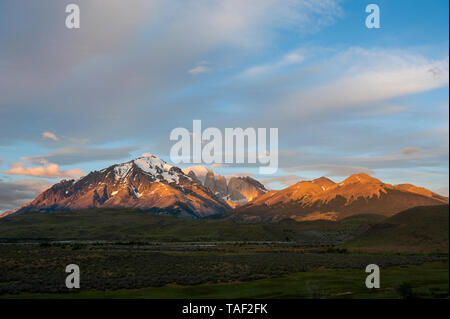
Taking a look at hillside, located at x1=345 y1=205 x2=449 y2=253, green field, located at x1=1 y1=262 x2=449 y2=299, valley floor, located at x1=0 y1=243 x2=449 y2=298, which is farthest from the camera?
hillside, located at x1=345 y1=205 x2=449 y2=253

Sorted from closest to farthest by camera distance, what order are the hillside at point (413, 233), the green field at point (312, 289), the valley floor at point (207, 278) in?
the green field at point (312, 289) → the valley floor at point (207, 278) → the hillside at point (413, 233)

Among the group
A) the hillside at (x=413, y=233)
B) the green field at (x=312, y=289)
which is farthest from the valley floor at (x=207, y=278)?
the hillside at (x=413, y=233)

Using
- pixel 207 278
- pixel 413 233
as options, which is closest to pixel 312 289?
pixel 207 278

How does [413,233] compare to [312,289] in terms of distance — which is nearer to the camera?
[312,289]

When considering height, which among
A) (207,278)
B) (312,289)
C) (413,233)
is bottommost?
(207,278)

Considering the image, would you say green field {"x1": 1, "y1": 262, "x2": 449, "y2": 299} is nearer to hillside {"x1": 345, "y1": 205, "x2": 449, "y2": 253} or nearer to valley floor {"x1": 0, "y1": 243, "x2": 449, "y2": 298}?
valley floor {"x1": 0, "y1": 243, "x2": 449, "y2": 298}

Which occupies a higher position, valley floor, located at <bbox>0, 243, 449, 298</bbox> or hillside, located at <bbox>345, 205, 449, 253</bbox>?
hillside, located at <bbox>345, 205, 449, 253</bbox>

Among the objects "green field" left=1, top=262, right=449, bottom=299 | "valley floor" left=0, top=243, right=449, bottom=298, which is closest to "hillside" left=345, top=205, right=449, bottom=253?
"valley floor" left=0, top=243, right=449, bottom=298

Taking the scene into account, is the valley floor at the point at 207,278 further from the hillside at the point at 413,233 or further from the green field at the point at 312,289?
the hillside at the point at 413,233

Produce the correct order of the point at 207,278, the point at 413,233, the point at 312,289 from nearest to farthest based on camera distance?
the point at 312,289
the point at 207,278
the point at 413,233

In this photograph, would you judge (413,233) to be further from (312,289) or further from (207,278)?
(312,289)

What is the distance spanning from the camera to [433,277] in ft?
187
